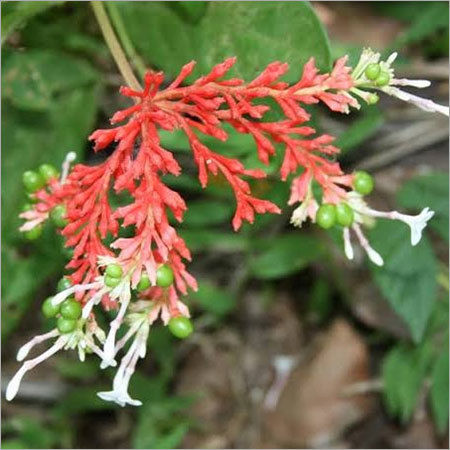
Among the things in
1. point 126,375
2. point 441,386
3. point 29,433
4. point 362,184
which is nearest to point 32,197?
point 126,375

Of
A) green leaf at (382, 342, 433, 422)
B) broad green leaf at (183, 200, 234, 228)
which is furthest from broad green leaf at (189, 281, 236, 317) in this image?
green leaf at (382, 342, 433, 422)

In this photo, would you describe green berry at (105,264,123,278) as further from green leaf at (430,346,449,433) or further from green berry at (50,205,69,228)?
green leaf at (430,346,449,433)

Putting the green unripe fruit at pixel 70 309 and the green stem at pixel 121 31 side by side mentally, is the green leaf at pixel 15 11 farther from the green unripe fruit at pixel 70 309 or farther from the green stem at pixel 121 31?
the green unripe fruit at pixel 70 309

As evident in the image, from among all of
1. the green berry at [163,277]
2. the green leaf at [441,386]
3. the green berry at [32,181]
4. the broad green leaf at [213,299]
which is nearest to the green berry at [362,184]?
the green berry at [163,277]

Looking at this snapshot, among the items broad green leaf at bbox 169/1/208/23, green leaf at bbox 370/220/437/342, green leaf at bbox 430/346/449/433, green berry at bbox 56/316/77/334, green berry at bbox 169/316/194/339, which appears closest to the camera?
green berry at bbox 56/316/77/334

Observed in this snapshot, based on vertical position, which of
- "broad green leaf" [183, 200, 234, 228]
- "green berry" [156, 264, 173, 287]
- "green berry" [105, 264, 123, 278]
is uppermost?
"green berry" [105, 264, 123, 278]

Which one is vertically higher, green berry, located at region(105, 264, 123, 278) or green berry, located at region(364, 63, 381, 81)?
green berry, located at region(364, 63, 381, 81)

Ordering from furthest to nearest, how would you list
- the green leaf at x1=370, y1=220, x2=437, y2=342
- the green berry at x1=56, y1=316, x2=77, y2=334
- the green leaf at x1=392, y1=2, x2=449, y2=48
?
the green leaf at x1=392, y1=2, x2=449, y2=48 → the green leaf at x1=370, y1=220, x2=437, y2=342 → the green berry at x1=56, y1=316, x2=77, y2=334
